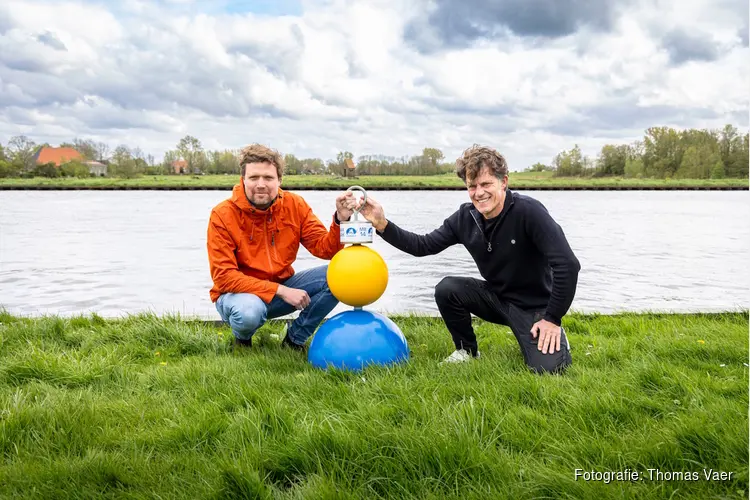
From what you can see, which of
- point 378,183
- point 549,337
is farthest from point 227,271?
point 378,183

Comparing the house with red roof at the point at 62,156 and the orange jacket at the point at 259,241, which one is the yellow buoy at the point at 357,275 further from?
the house with red roof at the point at 62,156

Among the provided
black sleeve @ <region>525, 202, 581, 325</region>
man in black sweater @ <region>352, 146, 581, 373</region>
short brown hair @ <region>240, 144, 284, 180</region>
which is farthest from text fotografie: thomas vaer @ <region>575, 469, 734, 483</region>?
short brown hair @ <region>240, 144, 284, 180</region>

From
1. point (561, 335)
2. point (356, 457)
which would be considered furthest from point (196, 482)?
point (561, 335)

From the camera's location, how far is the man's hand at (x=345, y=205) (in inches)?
190

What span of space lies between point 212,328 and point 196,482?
333 centimetres

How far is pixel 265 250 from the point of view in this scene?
5270 mm

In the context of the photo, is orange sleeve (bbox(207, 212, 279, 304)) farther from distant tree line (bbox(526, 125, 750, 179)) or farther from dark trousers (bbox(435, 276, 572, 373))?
distant tree line (bbox(526, 125, 750, 179))

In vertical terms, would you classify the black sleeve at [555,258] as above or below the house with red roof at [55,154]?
below

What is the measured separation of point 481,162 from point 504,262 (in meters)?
0.85

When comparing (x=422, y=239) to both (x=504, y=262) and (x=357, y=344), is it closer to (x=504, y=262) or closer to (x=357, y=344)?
(x=504, y=262)

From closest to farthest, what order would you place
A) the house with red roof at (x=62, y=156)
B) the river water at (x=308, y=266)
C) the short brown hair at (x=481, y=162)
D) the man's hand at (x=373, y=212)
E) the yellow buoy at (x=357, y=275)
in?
the short brown hair at (x=481, y=162) → the yellow buoy at (x=357, y=275) → the man's hand at (x=373, y=212) → the river water at (x=308, y=266) → the house with red roof at (x=62, y=156)

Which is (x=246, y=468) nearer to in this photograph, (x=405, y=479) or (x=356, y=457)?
(x=356, y=457)

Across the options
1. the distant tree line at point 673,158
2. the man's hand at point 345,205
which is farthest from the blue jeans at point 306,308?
the distant tree line at point 673,158

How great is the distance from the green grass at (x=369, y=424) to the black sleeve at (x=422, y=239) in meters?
0.91
